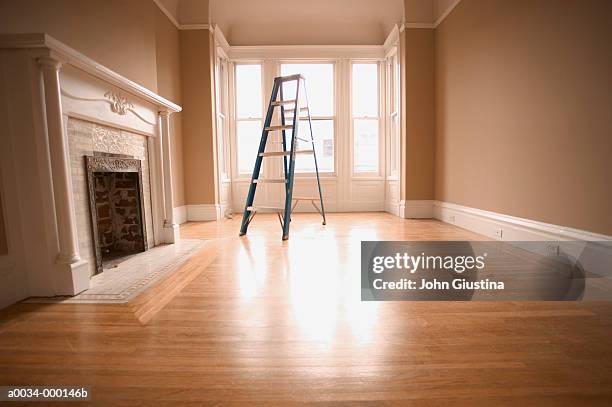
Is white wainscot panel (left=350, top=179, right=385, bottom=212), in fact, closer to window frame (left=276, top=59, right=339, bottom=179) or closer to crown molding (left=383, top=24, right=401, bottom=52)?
window frame (left=276, top=59, right=339, bottom=179)

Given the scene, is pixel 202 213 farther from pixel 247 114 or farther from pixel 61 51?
pixel 61 51

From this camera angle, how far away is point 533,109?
9.08 feet

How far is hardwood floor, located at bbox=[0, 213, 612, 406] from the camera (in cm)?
104

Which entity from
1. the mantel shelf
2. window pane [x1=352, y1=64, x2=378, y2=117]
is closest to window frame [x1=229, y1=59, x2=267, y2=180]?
window pane [x1=352, y1=64, x2=378, y2=117]

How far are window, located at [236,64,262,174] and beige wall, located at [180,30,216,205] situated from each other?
1.03 metres

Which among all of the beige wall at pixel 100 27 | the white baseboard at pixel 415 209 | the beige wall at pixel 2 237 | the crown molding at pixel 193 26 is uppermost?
the crown molding at pixel 193 26

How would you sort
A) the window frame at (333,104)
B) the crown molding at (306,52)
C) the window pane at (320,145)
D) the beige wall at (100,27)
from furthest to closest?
1. the window pane at (320,145)
2. the window frame at (333,104)
3. the crown molding at (306,52)
4. the beige wall at (100,27)

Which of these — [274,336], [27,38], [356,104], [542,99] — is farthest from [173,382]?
[356,104]

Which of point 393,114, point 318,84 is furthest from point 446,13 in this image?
point 318,84

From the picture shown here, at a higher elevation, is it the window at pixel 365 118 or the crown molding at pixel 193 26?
the crown molding at pixel 193 26

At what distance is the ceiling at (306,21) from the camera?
5.64m

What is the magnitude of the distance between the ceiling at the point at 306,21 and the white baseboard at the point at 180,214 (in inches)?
115

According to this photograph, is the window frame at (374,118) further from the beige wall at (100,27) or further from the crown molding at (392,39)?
the beige wall at (100,27)

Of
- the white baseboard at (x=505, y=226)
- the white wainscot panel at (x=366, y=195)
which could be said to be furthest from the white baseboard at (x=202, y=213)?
the white baseboard at (x=505, y=226)
